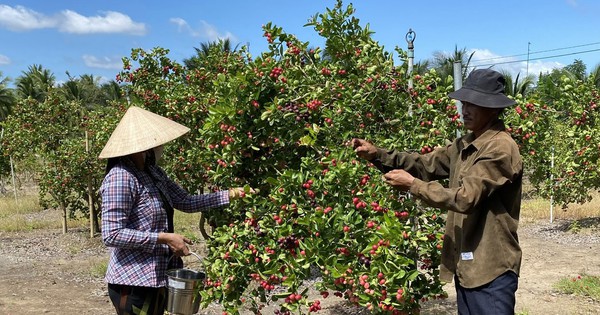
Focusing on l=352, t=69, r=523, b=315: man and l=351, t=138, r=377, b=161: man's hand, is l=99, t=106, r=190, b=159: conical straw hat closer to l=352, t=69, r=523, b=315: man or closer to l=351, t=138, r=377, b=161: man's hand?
l=351, t=138, r=377, b=161: man's hand

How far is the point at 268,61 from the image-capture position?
3264 mm

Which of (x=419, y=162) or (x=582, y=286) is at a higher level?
(x=419, y=162)

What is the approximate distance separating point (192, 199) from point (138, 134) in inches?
22.4

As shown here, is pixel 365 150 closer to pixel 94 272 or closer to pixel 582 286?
pixel 582 286

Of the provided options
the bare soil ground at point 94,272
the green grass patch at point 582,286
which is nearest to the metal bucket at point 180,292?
the bare soil ground at point 94,272

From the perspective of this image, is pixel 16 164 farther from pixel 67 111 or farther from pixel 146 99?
pixel 146 99

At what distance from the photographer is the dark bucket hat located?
93.7 inches

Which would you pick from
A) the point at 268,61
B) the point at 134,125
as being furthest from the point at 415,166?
the point at 134,125

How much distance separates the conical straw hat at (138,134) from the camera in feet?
9.21

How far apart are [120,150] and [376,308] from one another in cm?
148

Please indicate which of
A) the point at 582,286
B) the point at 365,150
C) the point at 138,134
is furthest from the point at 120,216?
the point at 582,286

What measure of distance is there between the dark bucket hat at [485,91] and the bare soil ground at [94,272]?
3.55m

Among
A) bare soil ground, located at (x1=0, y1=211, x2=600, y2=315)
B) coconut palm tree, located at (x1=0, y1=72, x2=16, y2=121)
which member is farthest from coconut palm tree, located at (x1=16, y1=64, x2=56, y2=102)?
bare soil ground, located at (x1=0, y1=211, x2=600, y2=315)

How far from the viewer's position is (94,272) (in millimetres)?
8055
